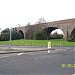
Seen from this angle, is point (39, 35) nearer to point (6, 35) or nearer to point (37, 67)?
point (6, 35)

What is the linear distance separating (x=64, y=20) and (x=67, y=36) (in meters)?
5.83

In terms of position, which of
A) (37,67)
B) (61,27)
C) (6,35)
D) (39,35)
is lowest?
(37,67)

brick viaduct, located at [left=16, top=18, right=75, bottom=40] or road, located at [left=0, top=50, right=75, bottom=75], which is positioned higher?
brick viaduct, located at [left=16, top=18, right=75, bottom=40]

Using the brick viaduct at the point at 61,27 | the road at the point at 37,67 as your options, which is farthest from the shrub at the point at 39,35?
the road at the point at 37,67

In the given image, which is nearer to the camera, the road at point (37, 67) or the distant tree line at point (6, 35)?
the road at point (37, 67)

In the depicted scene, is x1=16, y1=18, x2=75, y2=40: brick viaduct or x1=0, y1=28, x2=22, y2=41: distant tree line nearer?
x1=16, y1=18, x2=75, y2=40: brick viaduct

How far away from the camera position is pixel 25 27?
10462cm

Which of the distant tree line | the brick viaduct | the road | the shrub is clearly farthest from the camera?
the distant tree line

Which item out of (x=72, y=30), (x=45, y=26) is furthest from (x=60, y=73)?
(x=45, y=26)

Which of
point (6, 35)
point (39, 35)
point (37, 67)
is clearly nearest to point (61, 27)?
point (39, 35)

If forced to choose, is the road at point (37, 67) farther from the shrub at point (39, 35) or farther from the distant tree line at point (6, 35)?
the distant tree line at point (6, 35)

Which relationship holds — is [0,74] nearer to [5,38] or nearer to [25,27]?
[5,38]

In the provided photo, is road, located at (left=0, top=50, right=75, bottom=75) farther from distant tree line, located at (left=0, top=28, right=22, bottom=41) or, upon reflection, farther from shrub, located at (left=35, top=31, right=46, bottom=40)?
distant tree line, located at (left=0, top=28, right=22, bottom=41)

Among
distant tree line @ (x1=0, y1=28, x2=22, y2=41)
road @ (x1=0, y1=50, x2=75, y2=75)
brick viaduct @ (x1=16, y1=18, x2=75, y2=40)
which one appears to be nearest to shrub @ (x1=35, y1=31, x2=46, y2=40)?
brick viaduct @ (x1=16, y1=18, x2=75, y2=40)
